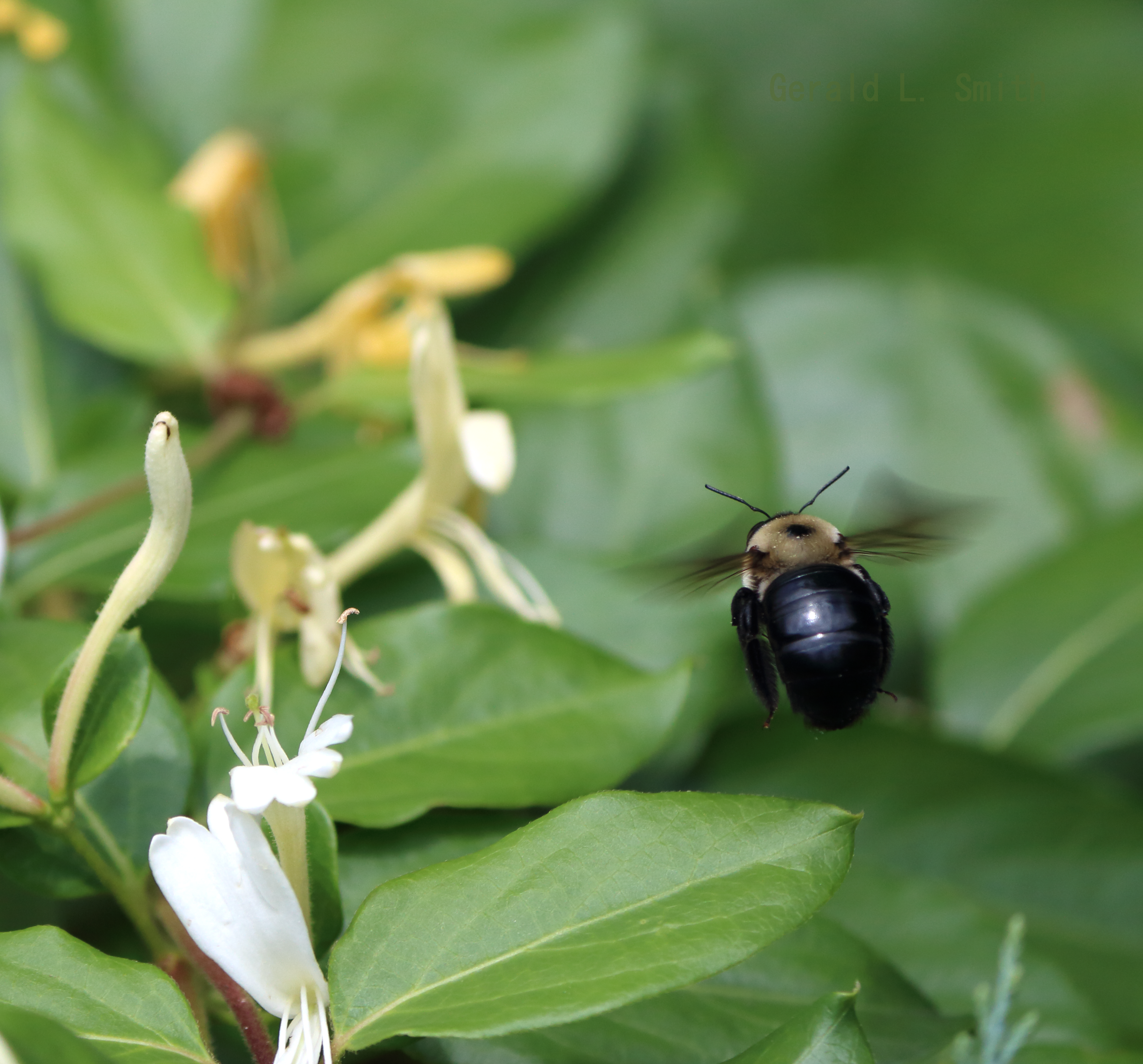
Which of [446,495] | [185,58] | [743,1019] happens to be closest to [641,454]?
[446,495]

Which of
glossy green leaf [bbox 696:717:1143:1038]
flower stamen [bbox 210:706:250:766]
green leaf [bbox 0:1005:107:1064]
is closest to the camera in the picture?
green leaf [bbox 0:1005:107:1064]

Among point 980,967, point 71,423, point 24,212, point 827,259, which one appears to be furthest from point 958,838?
point 827,259

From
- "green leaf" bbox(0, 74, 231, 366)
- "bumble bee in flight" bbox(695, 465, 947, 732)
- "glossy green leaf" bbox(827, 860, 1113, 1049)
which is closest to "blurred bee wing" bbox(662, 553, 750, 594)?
"bumble bee in flight" bbox(695, 465, 947, 732)

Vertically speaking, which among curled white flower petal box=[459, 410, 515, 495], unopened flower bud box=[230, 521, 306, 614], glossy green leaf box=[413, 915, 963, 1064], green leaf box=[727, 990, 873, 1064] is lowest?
green leaf box=[727, 990, 873, 1064]

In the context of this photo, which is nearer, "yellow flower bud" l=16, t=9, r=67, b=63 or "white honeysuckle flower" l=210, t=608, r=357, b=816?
"white honeysuckle flower" l=210, t=608, r=357, b=816

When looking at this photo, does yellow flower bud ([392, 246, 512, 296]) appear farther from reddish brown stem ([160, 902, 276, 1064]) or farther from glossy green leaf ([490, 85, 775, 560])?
reddish brown stem ([160, 902, 276, 1064])

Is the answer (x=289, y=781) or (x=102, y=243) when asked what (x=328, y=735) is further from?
(x=102, y=243)
